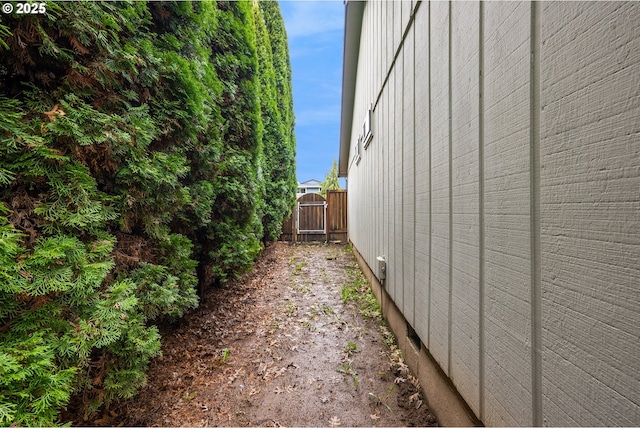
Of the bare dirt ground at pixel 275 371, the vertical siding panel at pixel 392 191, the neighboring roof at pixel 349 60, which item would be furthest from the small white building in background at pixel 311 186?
the vertical siding panel at pixel 392 191

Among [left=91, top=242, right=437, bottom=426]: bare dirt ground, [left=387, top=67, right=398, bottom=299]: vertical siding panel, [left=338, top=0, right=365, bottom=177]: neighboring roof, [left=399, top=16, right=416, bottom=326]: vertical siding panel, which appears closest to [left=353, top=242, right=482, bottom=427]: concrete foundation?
[left=91, top=242, right=437, bottom=426]: bare dirt ground

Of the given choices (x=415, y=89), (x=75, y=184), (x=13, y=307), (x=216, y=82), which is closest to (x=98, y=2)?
(x=75, y=184)

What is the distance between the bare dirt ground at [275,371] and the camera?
2.01 metres

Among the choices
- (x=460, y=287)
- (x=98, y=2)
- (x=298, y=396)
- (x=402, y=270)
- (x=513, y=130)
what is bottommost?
(x=298, y=396)

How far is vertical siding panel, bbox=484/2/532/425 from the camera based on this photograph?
1.01m

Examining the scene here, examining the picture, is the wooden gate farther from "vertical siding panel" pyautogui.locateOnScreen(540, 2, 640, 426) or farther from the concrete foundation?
"vertical siding panel" pyautogui.locateOnScreen(540, 2, 640, 426)

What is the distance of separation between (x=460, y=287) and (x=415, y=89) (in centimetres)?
161

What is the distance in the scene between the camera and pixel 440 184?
1.81 metres

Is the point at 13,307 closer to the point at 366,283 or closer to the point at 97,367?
the point at 97,367

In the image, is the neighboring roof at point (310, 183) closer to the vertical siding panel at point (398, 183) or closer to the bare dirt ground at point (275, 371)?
the bare dirt ground at point (275, 371)

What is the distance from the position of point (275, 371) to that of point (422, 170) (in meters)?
2.18

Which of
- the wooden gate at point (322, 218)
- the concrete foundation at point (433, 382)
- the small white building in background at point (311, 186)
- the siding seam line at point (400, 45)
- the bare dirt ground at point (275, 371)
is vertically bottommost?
the bare dirt ground at point (275, 371)

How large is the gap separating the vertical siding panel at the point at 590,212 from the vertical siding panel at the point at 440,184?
2.52 ft

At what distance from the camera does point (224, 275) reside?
3672mm
